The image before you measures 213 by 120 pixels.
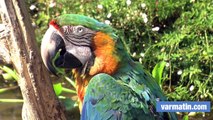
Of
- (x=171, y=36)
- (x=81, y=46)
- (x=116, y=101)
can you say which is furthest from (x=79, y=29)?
(x=171, y=36)

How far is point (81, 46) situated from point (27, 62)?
0.34 meters

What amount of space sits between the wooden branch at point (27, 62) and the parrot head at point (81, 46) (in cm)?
25

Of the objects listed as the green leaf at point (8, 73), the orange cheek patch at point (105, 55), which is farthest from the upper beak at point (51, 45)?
the green leaf at point (8, 73)

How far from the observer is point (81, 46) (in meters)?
2.06

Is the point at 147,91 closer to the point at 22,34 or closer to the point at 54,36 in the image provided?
the point at 54,36

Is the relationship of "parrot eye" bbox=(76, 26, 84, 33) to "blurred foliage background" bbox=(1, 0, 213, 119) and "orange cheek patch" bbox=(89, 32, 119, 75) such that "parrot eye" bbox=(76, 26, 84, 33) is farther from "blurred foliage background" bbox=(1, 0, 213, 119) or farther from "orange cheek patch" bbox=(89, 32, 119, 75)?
"blurred foliage background" bbox=(1, 0, 213, 119)

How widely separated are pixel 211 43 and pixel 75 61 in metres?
1.73

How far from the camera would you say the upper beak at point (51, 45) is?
2020 millimetres

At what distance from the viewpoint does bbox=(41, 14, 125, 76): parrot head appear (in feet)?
6.66

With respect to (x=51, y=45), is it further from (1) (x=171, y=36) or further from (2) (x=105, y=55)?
(1) (x=171, y=36)

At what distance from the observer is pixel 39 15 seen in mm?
4664

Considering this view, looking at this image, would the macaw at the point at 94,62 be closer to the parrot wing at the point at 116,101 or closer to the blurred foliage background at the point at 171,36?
the parrot wing at the point at 116,101

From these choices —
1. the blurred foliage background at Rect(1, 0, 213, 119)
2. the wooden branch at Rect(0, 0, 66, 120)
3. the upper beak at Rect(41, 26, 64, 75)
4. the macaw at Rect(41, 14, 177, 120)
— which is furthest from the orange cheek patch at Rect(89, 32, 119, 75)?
the blurred foliage background at Rect(1, 0, 213, 119)

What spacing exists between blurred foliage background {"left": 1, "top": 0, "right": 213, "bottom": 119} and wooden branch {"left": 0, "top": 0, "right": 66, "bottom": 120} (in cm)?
114
